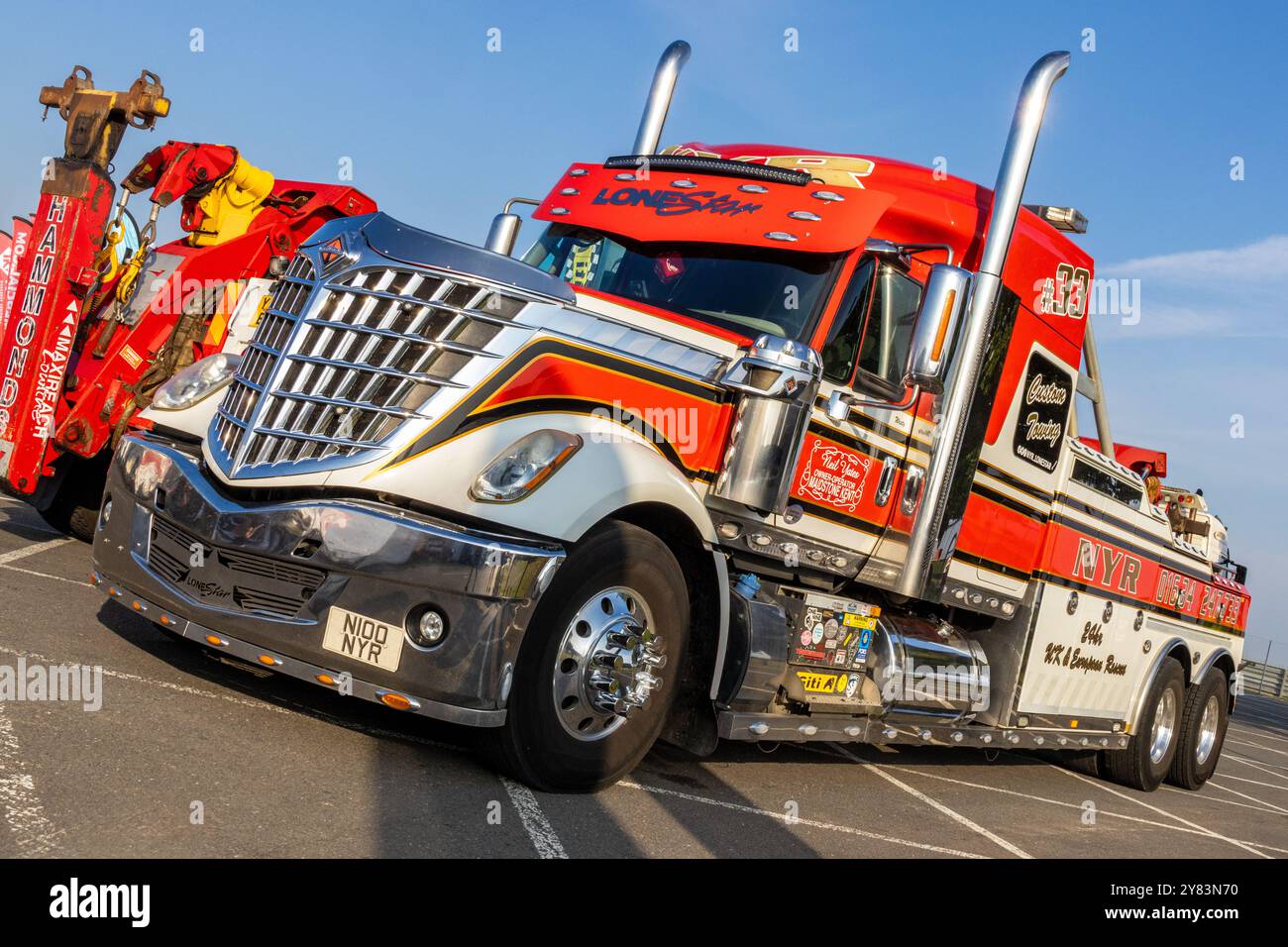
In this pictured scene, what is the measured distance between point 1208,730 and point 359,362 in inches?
345

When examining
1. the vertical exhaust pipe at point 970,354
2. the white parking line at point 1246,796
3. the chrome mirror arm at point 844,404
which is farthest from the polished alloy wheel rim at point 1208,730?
the chrome mirror arm at point 844,404

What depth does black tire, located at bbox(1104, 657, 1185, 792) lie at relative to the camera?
30.8 feet

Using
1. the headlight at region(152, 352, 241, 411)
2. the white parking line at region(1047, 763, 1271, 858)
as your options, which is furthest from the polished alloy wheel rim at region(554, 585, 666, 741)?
the white parking line at region(1047, 763, 1271, 858)

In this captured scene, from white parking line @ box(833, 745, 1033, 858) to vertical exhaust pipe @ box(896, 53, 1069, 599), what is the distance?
1.21 m

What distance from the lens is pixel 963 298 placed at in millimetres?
5480

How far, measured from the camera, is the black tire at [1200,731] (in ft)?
33.2

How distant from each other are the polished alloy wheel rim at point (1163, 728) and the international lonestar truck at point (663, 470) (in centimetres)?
203

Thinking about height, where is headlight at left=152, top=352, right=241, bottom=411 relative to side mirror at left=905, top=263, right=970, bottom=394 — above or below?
below

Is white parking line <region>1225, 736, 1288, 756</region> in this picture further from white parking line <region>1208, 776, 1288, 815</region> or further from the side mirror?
the side mirror

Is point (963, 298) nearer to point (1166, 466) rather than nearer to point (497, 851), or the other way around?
point (497, 851)

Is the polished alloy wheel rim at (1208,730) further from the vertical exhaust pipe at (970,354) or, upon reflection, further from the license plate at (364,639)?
the license plate at (364,639)

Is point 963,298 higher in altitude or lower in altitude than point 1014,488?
higher
